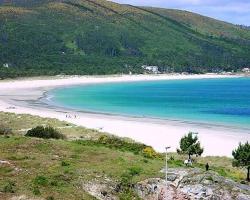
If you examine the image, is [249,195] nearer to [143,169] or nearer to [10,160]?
[143,169]

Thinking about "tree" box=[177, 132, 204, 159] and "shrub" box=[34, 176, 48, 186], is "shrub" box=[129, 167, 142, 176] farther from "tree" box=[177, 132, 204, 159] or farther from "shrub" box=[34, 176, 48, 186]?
"tree" box=[177, 132, 204, 159]

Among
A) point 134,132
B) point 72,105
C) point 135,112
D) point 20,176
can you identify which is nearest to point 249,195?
point 20,176

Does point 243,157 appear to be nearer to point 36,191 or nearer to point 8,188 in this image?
point 36,191

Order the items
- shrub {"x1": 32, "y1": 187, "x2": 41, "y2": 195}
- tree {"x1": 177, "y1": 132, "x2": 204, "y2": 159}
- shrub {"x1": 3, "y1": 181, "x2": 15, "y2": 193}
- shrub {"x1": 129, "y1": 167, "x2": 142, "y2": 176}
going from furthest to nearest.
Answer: tree {"x1": 177, "y1": 132, "x2": 204, "y2": 159} < shrub {"x1": 129, "y1": 167, "x2": 142, "y2": 176} < shrub {"x1": 3, "y1": 181, "x2": 15, "y2": 193} < shrub {"x1": 32, "y1": 187, "x2": 41, "y2": 195}

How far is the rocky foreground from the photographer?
1196 inches

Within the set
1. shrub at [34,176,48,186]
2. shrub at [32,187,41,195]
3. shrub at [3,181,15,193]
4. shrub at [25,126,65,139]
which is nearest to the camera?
shrub at [32,187,41,195]

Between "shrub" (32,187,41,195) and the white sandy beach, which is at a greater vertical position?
"shrub" (32,187,41,195)

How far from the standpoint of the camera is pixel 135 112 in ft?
371

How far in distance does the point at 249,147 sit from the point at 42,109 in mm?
73149

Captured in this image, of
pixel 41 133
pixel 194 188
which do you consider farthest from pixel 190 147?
pixel 194 188

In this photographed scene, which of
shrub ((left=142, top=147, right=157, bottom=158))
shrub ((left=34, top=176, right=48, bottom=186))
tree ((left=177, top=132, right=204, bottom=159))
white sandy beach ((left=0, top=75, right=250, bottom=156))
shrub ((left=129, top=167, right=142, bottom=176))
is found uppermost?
shrub ((left=129, top=167, right=142, bottom=176))

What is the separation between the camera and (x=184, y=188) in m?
31.1

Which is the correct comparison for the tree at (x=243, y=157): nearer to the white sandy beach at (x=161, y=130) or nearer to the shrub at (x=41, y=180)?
the white sandy beach at (x=161, y=130)

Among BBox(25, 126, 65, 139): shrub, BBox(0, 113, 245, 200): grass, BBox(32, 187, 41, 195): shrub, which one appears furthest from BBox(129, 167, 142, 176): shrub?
BBox(25, 126, 65, 139): shrub
